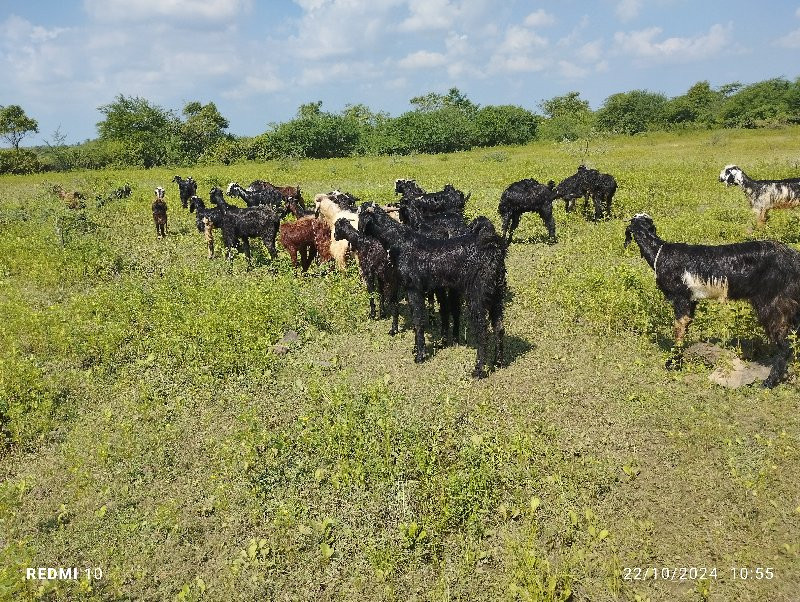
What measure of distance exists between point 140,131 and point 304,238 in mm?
43912

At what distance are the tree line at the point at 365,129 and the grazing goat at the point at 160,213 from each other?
31133mm

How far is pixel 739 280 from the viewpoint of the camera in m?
6.55

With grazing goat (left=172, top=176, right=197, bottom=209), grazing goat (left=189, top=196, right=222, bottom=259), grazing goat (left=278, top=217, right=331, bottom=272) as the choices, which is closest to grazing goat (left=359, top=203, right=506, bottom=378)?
grazing goat (left=278, top=217, right=331, bottom=272)

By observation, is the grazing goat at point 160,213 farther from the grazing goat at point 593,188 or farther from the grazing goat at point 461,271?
the grazing goat at point 593,188

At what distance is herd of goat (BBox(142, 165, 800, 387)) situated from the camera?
252 inches

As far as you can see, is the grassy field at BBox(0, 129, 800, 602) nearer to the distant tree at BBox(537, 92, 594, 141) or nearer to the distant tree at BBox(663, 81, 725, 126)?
the distant tree at BBox(537, 92, 594, 141)

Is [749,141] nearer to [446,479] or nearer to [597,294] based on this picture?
[597,294]

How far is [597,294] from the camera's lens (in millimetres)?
8828

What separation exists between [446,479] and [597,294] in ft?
16.6

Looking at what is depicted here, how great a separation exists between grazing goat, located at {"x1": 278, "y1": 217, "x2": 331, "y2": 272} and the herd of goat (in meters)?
0.02

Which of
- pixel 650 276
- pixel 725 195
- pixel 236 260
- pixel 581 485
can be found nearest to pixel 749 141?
pixel 725 195

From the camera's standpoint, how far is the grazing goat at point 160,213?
15.4 m
